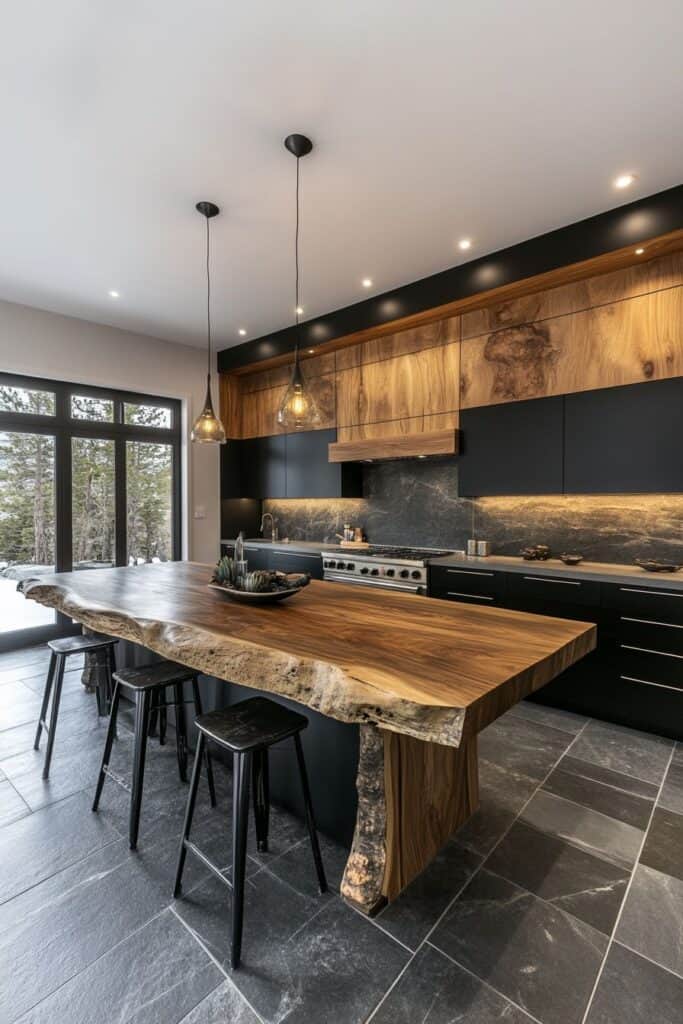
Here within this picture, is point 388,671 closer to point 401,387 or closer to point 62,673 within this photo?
point 62,673

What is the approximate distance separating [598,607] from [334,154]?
9.62 ft

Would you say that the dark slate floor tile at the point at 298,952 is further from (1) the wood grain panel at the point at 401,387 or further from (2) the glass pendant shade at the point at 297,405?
(1) the wood grain panel at the point at 401,387

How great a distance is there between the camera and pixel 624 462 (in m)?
2.97

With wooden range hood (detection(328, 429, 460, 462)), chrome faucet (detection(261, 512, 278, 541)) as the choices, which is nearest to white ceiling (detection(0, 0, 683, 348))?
wooden range hood (detection(328, 429, 460, 462))

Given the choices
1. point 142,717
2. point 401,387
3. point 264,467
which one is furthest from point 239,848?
point 264,467

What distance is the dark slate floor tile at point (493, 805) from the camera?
6.20ft

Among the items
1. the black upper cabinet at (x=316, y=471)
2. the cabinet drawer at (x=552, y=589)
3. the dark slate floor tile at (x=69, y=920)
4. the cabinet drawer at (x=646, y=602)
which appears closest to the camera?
the dark slate floor tile at (x=69, y=920)

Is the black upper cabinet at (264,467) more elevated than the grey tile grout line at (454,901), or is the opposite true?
the black upper cabinet at (264,467)

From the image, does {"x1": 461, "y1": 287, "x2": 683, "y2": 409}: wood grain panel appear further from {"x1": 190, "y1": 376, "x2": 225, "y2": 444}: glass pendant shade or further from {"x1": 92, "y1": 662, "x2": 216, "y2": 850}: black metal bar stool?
{"x1": 92, "y1": 662, "x2": 216, "y2": 850}: black metal bar stool

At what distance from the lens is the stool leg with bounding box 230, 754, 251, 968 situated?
135 cm

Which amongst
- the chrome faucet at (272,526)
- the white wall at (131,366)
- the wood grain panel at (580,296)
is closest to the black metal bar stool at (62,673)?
the white wall at (131,366)

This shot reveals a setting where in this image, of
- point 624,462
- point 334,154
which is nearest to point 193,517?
point 334,154

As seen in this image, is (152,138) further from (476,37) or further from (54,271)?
(54,271)

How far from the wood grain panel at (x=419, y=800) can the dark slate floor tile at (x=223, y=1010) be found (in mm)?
464
